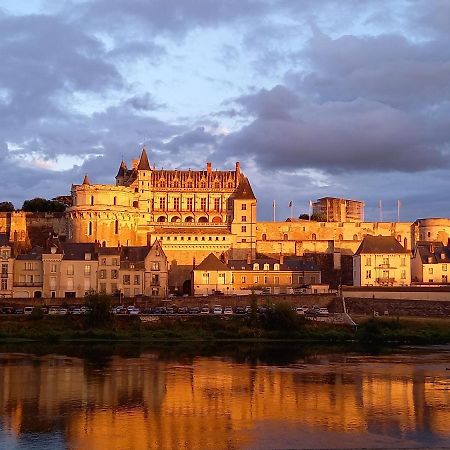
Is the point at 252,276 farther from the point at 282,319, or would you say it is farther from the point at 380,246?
the point at 282,319

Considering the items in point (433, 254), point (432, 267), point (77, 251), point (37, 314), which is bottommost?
point (37, 314)

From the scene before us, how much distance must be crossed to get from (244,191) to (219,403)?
1917 inches

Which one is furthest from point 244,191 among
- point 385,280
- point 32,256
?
point 32,256

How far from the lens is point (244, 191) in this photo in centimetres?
7275

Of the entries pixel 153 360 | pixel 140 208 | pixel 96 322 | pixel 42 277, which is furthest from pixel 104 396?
pixel 140 208

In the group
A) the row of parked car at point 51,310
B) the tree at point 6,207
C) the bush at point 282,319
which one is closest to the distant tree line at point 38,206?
the tree at point 6,207

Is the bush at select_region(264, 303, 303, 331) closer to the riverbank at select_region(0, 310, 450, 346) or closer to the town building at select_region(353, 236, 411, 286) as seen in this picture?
the riverbank at select_region(0, 310, 450, 346)

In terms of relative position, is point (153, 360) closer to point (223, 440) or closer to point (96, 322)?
Answer: point (96, 322)

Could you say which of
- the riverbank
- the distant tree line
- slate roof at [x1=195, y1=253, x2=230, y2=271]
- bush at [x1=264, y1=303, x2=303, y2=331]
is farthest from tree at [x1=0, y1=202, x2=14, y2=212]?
bush at [x1=264, y1=303, x2=303, y2=331]

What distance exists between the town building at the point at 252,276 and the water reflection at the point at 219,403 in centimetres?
1998

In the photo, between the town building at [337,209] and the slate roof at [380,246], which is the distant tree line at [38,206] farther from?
the slate roof at [380,246]

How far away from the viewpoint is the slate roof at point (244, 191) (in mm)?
71688

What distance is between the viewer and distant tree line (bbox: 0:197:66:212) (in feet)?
271

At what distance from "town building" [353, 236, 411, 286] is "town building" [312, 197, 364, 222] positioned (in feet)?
93.4
